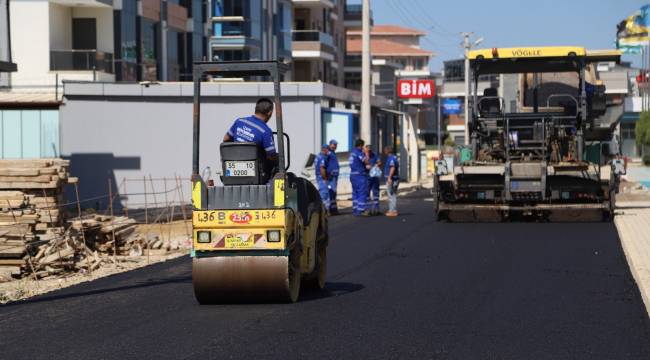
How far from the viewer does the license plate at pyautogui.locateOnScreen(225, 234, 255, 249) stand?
10.9m

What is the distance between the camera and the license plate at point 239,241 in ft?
35.7

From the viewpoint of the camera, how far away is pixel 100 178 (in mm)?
33312

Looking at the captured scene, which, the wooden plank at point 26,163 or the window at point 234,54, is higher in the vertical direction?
the window at point 234,54

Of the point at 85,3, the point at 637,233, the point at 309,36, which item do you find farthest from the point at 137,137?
the point at 309,36

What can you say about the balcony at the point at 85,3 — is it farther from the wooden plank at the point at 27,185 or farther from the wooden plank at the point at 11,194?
the wooden plank at the point at 11,194

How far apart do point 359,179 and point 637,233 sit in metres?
7.63

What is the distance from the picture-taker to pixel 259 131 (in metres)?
11.0

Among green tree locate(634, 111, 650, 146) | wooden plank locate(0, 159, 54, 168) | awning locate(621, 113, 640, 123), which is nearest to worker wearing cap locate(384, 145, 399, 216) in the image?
wooden plank locate(0, 159, 54, 168)

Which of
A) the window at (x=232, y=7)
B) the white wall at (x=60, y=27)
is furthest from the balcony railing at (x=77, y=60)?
the window at (x=232, y=7)

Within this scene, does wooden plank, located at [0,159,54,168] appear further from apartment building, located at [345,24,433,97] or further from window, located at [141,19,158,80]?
apartment building, located at [345,24,433,97]

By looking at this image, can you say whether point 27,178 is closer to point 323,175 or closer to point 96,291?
point 96,291

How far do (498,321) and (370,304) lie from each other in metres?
1.54

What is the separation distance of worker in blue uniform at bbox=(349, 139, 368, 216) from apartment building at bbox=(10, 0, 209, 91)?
45.9 ft

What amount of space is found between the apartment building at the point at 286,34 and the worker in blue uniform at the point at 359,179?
52.1 feet
